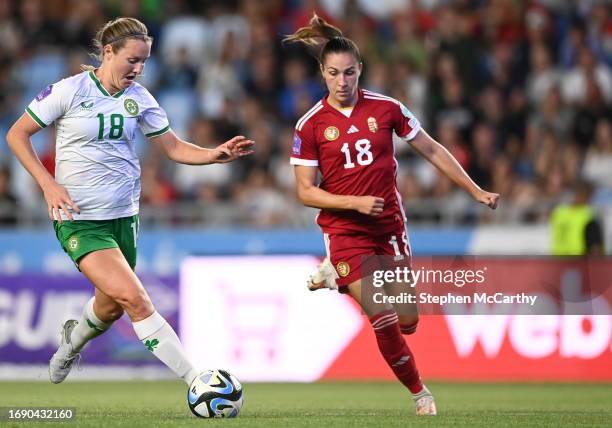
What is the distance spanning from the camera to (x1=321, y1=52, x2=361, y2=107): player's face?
26.7ft

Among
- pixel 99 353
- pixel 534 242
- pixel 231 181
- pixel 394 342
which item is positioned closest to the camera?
pixel 394 342

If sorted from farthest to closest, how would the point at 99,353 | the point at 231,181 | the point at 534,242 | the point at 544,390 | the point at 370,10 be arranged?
the point at 370,10
the point at 231,181
the point at 534,242
the point at 99,353
the point at 544,390

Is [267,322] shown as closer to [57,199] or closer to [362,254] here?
[362,254]

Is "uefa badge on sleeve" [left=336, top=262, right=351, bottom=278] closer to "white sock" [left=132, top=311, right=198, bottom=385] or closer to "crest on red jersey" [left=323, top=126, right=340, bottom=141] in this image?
"crest on red jersey" [left=323, top=126, right=340, bottom=141]

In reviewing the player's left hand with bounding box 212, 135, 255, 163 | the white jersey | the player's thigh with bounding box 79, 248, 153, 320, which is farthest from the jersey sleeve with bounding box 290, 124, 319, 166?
the player's thigh with bounding box 79, 248, 153, 320

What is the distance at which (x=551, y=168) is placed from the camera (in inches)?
594

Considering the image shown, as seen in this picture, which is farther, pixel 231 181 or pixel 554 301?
pixel 231 181

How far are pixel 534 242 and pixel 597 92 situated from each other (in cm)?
247

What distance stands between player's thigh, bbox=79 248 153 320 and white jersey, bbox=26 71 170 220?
0.31 metres

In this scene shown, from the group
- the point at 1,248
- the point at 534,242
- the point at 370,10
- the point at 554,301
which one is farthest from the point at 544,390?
the point at 370,10

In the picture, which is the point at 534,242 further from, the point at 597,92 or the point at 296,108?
the point at 296,108

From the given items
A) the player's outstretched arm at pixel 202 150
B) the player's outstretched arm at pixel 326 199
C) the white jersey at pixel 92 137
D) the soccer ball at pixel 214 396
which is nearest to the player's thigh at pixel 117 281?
the white jersey at pixel 92 137

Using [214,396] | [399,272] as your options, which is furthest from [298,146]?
[214,396]

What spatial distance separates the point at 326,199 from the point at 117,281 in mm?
1353
